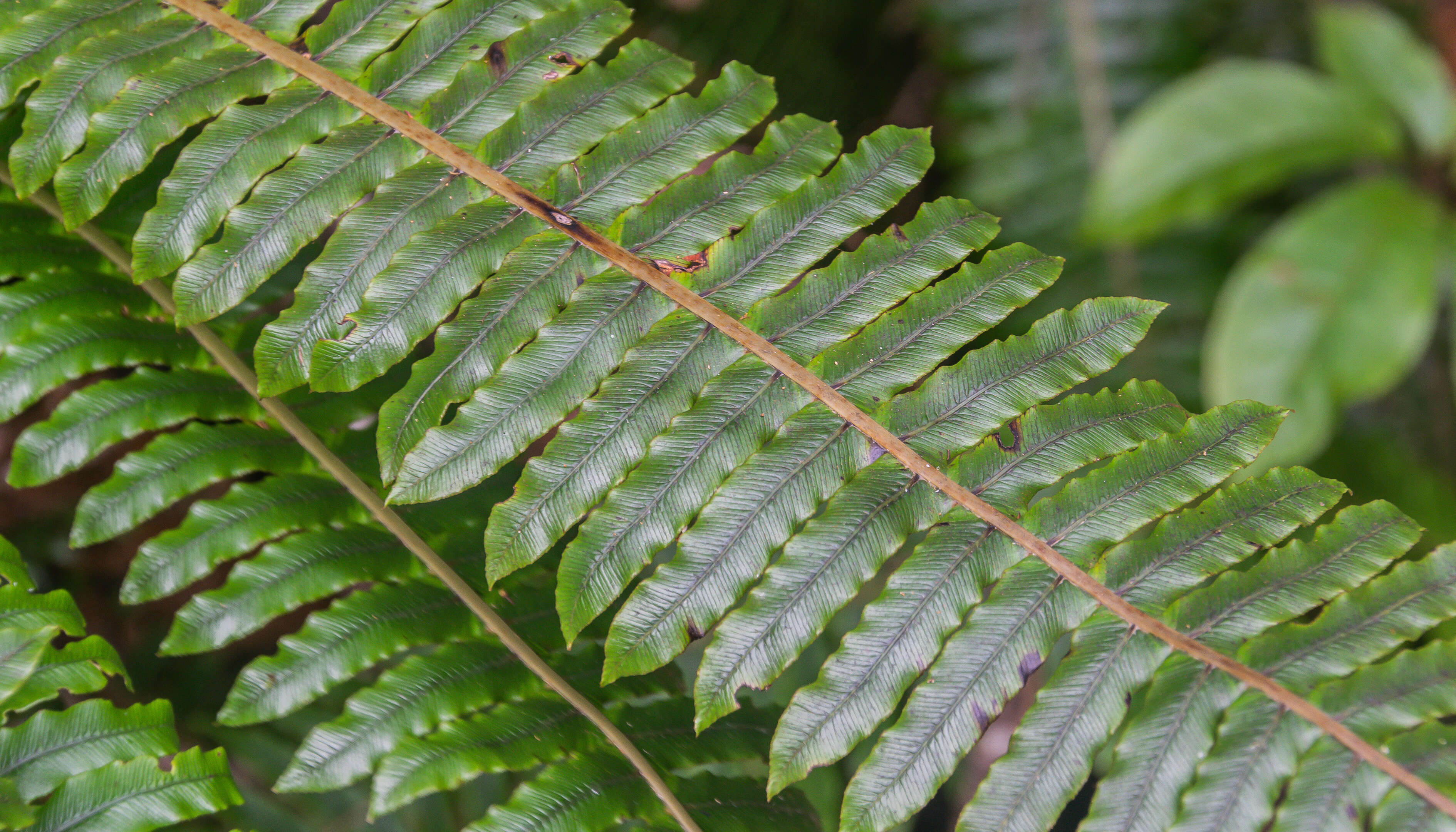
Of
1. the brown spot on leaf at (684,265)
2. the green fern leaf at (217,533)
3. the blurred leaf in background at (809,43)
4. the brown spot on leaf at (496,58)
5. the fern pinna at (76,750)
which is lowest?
the fern pinna at (76,750)

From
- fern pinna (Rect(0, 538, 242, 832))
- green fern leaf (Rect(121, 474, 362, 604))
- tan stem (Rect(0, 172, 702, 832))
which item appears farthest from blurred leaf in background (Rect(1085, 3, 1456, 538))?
fern pinna (Rect(0, 538, 242, 832))

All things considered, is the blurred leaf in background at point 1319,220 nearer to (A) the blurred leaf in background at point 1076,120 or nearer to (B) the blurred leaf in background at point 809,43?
(A) the blurred leaf in background at point 1076,120

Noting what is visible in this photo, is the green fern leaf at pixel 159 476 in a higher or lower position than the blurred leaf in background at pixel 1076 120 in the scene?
lower

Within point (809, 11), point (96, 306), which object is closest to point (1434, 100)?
point (809, 11)

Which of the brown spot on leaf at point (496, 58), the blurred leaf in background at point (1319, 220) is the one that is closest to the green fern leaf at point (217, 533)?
the brown spot on leaf at point (496, 58)

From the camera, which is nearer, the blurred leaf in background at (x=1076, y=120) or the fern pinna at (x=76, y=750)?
the fern pinna at (x=76, y=750)

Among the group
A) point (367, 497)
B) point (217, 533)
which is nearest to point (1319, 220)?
point (367, 497)

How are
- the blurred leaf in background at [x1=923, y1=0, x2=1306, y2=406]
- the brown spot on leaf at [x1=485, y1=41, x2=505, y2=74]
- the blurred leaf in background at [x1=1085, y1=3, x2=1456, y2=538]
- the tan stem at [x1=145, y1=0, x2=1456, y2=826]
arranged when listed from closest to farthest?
1. the tan stem at [x1=145, y1=0, x2=1456, y2=826]
2. the brown spot on leaf at [x1=485, y1=41, x2=505, y2=74]
3. the blurred leaf in background at [x1=1085, y1=3, x2=1456, y2=538]
4. the blurred leaf in background at [x1=923, y1=0, x2=1306, y2=406]

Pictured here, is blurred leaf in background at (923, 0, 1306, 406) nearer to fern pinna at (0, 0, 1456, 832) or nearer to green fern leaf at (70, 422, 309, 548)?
fern pinna at (0, 0, 1456, 832)
